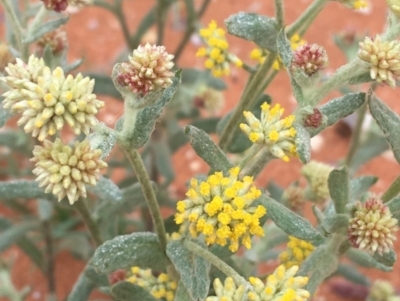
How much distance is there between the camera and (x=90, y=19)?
9.68ft

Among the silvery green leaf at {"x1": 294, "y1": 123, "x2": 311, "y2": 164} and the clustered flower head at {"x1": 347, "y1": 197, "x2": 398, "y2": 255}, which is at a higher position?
the silvery green leaf at {"x1": 294, "y1": 123, "x2": 311, "y2": 164}

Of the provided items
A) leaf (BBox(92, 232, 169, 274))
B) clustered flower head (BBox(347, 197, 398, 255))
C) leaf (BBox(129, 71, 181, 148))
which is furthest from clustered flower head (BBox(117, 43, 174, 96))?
clustered flower head (BBox(347, 197, 398, 255))

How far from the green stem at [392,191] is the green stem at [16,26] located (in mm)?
677

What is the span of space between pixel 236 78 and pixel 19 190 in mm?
1717

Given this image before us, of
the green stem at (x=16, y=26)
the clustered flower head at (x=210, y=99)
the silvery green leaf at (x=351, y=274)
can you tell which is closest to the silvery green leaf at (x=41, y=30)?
the green stem at (x=16, y=26)

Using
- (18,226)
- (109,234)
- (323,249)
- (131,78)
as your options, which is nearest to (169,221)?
(109,234)

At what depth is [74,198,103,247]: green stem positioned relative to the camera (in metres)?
1.14

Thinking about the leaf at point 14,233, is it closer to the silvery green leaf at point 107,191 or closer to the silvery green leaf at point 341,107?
the silvery green leaf at point 107,191

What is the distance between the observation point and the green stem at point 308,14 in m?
1.01

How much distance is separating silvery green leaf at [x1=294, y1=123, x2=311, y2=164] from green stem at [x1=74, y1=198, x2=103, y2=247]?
45 cm

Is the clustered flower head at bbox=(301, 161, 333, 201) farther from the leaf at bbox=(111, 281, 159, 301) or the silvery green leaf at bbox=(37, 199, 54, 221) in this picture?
the silvery green leaf at bbox=(37, 199, 54, 221)

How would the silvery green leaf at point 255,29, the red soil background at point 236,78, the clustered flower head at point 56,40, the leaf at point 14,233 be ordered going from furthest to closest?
the red soil background at point 236,78, the leaf at point 14,233, the clustered flower head at point 56,40, the silvery green leaf at point 255,29

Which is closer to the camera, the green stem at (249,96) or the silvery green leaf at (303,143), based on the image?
the silvery green leaf at (303,143)

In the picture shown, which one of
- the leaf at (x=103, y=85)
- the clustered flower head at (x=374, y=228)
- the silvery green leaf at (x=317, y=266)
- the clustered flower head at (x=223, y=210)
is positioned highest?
the leaf at (x=103, y=85)
